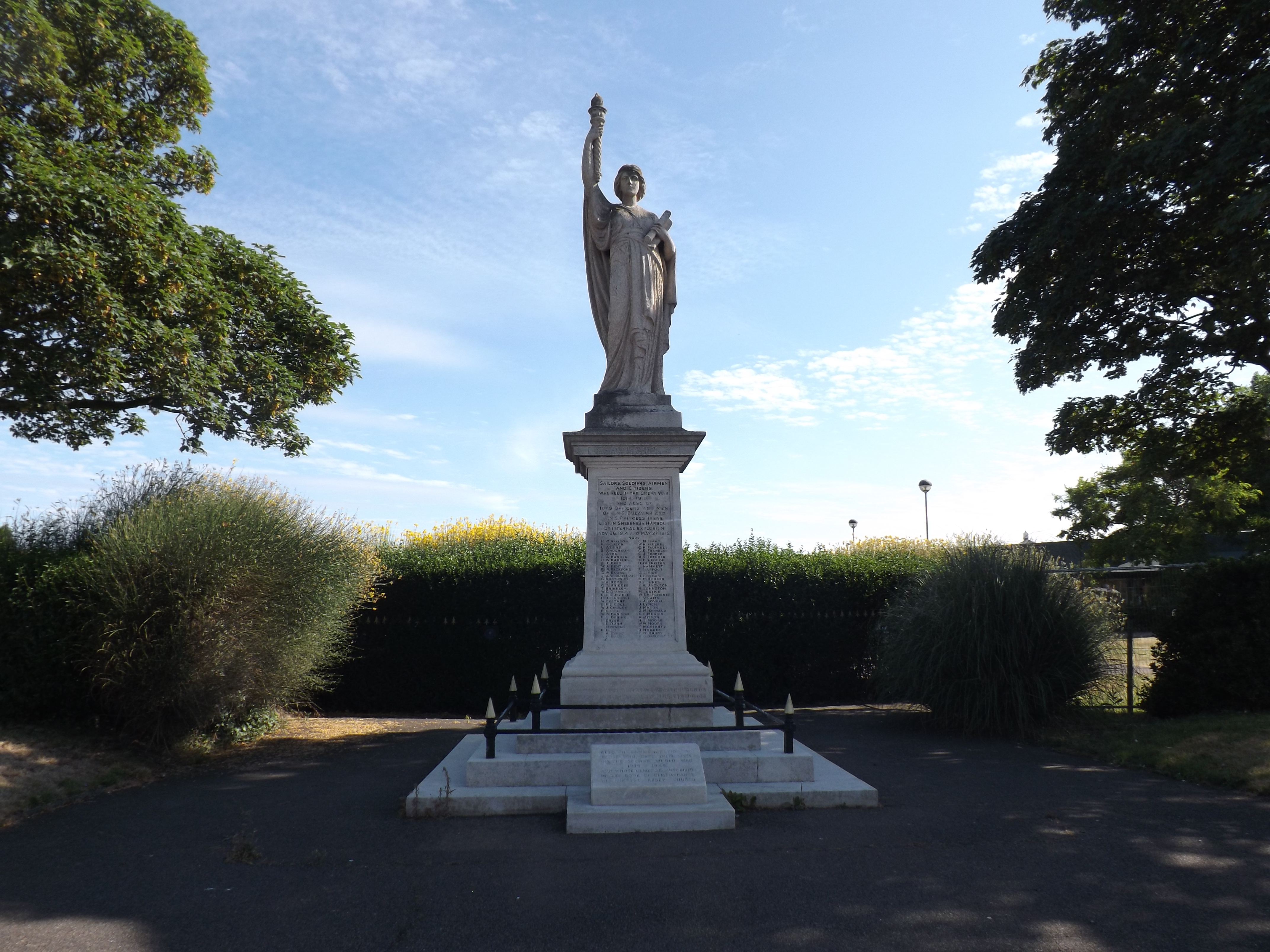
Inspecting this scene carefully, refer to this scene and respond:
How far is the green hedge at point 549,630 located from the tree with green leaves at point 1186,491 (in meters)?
4.59

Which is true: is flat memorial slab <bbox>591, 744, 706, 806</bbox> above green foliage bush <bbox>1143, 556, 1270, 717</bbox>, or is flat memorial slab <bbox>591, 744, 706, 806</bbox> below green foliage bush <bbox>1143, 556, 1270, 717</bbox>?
below

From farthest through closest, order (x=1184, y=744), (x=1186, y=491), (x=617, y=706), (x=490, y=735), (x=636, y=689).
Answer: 1. (x=1186, y=491)
2. (x=1184, y=744)
3. (x=636, y=689)
4. (x=617, y=706)
5. (x=490, y=735)

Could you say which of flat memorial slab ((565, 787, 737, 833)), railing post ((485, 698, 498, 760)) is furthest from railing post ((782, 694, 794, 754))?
railing post ((485, 698, 498, 760))

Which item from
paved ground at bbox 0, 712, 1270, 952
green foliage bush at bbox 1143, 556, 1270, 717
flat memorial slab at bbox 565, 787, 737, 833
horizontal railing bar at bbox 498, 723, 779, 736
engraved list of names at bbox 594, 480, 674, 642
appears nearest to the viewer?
paved ground at bbox 0, 712, 1270, 952

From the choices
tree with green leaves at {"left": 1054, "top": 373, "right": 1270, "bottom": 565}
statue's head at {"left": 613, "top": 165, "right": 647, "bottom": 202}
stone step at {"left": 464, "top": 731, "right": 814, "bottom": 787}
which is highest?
statue's head at {"left": 613, "top": 165, "right": 647, "bottom": 202}

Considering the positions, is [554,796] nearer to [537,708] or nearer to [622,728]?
[537,708]

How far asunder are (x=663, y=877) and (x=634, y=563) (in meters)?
3.49

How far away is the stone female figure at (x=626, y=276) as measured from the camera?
27.9ft

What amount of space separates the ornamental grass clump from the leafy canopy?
401 centimetres

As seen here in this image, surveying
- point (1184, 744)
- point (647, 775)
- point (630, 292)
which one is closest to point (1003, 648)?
point (1184, 744)

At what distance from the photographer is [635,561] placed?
26.0 feet

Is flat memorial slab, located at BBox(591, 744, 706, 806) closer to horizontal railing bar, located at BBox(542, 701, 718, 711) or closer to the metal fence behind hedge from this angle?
horizontal railing bar, located at BBox(542, 701, 718, 711)

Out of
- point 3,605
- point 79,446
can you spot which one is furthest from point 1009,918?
point 79,446

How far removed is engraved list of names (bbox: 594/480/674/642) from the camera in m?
7.84
